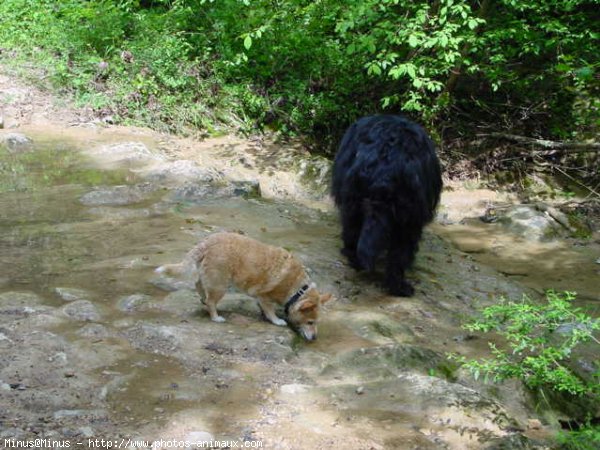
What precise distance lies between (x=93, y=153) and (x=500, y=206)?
5.93 meters

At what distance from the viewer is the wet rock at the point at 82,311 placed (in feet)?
14.3

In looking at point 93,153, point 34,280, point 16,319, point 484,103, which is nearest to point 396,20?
point 484,103

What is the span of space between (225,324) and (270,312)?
1.33 ft

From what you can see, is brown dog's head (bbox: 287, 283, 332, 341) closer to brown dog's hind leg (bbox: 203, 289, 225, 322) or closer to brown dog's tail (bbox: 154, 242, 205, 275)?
brown dog's hind leg (bbox: 203, 289, 225, 322)

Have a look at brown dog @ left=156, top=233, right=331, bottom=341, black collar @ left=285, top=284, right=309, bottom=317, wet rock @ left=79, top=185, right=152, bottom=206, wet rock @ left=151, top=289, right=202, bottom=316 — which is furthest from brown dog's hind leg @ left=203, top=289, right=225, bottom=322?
wet rock @ left=79, top=185, right=152, bottom=206

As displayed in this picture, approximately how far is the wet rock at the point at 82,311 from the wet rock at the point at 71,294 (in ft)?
0.58

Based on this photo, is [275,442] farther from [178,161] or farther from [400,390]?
[178,161]

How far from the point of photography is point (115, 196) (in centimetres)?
736

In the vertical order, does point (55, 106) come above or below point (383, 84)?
below

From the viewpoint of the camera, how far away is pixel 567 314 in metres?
3.50

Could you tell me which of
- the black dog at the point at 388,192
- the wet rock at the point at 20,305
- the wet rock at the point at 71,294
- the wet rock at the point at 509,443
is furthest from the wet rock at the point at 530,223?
the wet rock at the point at 20,305

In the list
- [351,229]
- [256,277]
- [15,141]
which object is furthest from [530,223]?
[15,141]

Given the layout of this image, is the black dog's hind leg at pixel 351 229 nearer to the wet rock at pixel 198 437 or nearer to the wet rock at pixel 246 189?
the wet rock at pixel 246 189

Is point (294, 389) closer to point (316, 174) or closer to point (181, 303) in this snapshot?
point (181, 303)
